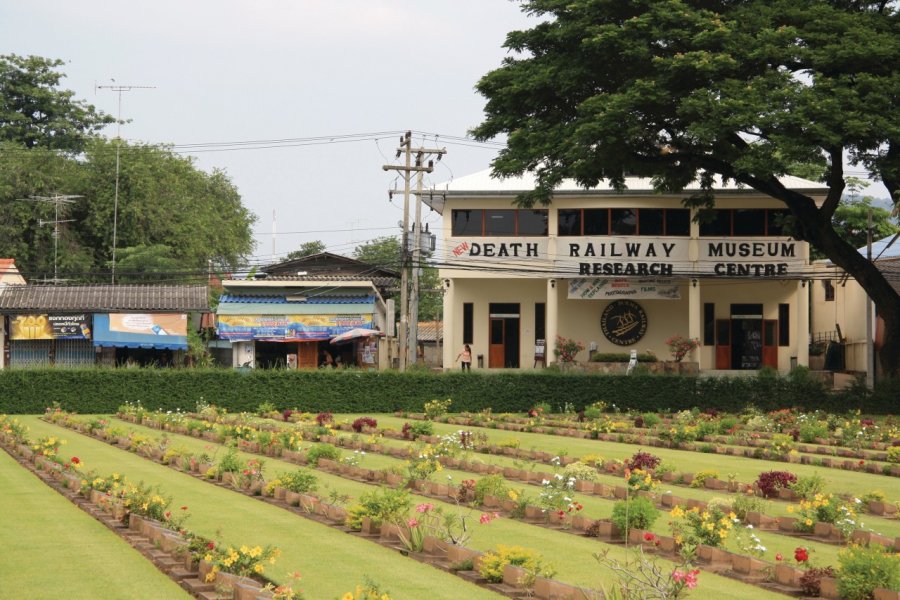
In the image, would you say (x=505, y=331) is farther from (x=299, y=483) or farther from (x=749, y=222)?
(x=299, y=483)

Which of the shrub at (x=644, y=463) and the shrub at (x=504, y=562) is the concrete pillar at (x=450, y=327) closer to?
the shrub at (x=644, y=463)

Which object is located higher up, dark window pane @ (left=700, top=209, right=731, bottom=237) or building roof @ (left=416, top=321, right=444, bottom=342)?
dark window pane @ (left=700, top=209, right=731, bottom=237)

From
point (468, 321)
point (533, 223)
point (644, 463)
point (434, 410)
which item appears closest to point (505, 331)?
point (468, 321)

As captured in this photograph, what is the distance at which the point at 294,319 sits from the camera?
5019cm

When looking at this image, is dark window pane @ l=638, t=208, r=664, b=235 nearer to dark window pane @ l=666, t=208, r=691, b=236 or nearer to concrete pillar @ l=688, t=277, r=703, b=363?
dark window pane @ l=666, t=208, r=691, b=236

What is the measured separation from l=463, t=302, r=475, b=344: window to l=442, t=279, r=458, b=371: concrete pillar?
0.98 feet

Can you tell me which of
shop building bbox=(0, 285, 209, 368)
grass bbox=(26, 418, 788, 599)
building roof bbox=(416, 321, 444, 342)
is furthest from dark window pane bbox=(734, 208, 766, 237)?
building roof bbox=(416, 321, 444, 342)

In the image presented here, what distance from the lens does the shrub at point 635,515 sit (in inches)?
535

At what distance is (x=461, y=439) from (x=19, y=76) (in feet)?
194

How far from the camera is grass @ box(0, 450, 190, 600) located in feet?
35.5

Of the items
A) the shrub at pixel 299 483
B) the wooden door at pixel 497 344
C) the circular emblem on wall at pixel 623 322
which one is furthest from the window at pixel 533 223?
the shrub at pixel 299 483

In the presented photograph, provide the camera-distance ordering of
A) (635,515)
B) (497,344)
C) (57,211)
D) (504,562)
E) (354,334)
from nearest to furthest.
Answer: (504,562), (635,515), (497,344), (354,334), (57,211)

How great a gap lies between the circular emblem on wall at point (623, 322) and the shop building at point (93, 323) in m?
16.1

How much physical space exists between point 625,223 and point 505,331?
653cm
